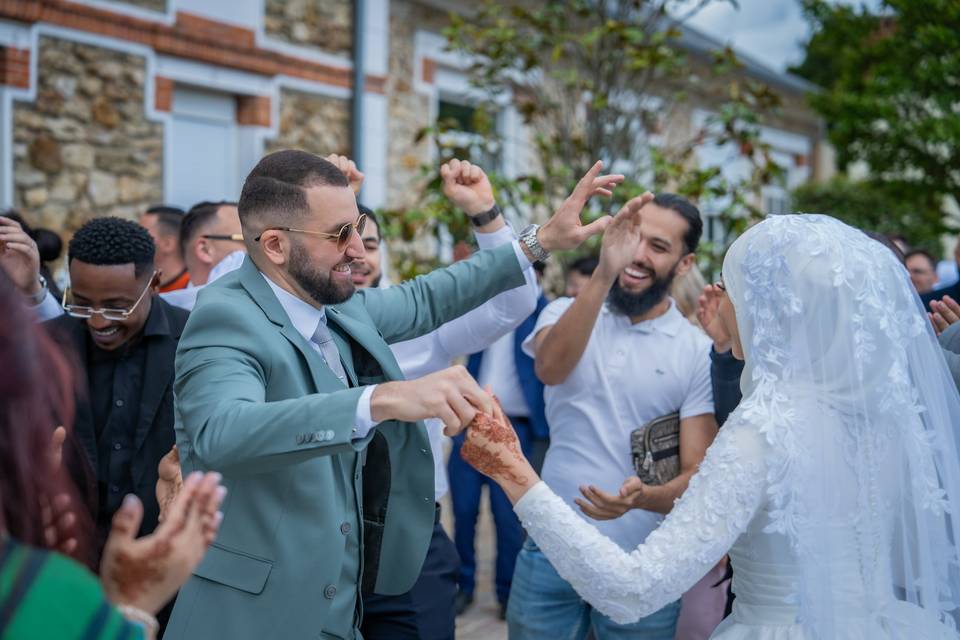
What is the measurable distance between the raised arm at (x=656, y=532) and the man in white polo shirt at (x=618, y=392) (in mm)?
810

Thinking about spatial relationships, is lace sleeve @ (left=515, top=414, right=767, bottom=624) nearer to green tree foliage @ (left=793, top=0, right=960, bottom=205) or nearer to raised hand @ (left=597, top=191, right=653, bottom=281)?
raised hand @ (left=597, top=191, right=653, bottom=281)

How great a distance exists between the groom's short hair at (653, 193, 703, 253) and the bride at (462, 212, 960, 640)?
1300mm

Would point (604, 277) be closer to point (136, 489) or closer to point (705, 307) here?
point (705, 307)

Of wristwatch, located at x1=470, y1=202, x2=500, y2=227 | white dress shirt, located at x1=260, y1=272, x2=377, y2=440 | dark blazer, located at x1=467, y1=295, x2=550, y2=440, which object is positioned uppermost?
wristwatch, located at x1=470, y1=202, x2=500, y2=227

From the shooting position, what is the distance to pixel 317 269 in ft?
7.76

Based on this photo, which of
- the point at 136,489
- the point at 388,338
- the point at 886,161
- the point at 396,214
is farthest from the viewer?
the point at 886,161

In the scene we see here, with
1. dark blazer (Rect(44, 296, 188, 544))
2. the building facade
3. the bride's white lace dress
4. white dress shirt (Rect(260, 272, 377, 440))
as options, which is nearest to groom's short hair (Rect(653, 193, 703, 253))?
the bride's white lace dress

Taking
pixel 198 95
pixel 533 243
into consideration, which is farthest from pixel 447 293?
pixel 198 95

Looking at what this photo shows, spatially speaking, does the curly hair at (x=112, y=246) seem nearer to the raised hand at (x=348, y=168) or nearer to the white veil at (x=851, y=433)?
the raised hand at (x=348, y=168)

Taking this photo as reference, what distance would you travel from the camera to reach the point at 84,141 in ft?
24.4

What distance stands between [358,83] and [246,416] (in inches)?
314

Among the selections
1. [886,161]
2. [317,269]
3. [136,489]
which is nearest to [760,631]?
[317,269]

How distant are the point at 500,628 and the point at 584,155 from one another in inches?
138

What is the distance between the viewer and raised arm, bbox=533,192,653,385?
330 cm
